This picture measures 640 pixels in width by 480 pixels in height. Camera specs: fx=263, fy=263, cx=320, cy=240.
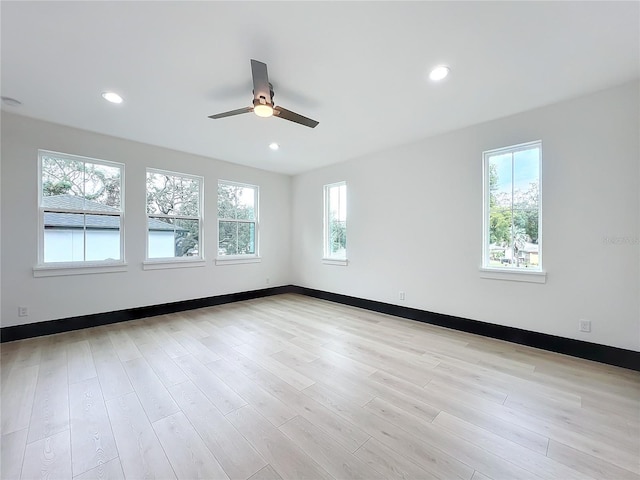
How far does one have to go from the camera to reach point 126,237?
13.3 ft

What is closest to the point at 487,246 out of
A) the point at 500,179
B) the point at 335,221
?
the point at 500,179

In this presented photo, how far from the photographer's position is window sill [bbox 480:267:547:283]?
9.93 ft

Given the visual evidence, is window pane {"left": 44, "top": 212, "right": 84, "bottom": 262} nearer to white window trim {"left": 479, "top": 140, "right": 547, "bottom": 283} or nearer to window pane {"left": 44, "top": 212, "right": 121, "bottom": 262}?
window pane {"left": 44, "top": 212, "right": 121, "bottom": 262}

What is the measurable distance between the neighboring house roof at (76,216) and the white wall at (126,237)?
0.15 m

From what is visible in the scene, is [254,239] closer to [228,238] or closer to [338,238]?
[228,238]

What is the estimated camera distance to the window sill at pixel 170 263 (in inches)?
167

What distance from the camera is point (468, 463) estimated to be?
1.47 meters

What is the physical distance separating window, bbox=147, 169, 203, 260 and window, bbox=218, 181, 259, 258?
17.1 inches

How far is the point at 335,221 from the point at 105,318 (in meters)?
4.10

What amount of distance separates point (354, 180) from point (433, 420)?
155 inches

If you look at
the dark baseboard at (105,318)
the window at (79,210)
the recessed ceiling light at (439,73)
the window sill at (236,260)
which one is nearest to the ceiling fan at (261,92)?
the recessed ceiling light at (439,73)

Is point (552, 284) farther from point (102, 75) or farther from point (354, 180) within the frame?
point (102, 75)

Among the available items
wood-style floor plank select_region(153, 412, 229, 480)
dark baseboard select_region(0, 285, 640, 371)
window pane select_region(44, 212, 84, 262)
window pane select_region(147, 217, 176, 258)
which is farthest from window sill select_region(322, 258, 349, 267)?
window pane select_region(44, 212, 84, 262)

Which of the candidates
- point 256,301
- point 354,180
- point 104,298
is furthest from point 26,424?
point 354,180
